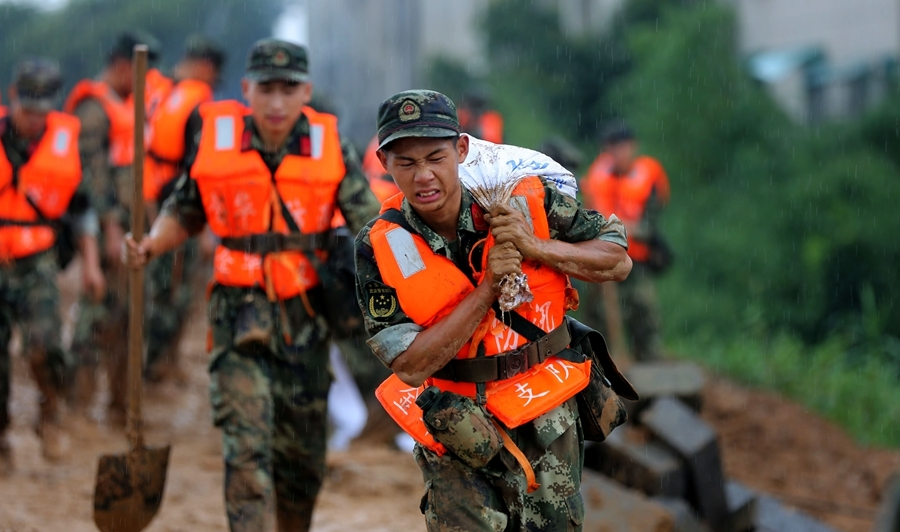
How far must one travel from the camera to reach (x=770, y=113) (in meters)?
22.5

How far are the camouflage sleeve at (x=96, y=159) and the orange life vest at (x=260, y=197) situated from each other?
102 inches

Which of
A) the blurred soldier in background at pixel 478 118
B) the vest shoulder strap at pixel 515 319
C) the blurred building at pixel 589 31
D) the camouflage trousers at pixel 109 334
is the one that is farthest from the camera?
the blurred building at pixel 589 31

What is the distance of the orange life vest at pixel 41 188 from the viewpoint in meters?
6.62

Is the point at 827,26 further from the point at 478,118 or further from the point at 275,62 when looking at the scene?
the point at 275,62

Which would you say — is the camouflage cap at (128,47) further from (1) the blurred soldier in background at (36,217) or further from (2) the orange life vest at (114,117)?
(1) the blurred soldier in background at (36,217)

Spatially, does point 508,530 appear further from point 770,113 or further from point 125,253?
point 770,113

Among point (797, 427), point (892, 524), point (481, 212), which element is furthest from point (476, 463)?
point (797, 427)

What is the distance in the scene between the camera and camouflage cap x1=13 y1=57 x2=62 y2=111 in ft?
21.8

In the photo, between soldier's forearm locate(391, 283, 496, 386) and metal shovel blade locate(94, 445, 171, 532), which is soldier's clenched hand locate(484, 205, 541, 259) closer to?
soldier's forearm locate(391, 283, 496, 386)

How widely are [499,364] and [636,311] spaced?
7.61 metres

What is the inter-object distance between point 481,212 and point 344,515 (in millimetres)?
3371

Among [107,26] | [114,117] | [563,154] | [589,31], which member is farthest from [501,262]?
[589,31]

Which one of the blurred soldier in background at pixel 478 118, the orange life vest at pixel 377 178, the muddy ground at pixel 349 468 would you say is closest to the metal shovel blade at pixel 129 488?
the muddy ground at pixel 349 468

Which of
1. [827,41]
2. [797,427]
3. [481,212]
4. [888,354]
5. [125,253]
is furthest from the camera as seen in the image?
[827,41]
